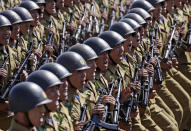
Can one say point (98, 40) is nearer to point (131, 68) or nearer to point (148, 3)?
point (131, 68)

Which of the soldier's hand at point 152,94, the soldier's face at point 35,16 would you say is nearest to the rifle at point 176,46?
the soldier's hand at point 152,94

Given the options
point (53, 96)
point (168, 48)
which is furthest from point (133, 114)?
point (168, 48)

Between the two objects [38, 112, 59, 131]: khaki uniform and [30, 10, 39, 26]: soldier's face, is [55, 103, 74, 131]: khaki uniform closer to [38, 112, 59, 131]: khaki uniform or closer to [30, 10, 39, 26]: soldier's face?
[38, 112, 59, 131]: khaki uniform

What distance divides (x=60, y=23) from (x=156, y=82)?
3.77 meters

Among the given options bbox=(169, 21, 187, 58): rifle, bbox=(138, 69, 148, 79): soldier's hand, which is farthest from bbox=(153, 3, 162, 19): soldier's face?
bbox=(138, 69, 148, 79): soldier's hand

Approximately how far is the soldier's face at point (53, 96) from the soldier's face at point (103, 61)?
2.51 m

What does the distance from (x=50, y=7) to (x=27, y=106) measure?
759cm

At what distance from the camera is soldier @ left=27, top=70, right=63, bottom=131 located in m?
7.94

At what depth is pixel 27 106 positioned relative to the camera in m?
7.35

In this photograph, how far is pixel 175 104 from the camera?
1385 centimetres

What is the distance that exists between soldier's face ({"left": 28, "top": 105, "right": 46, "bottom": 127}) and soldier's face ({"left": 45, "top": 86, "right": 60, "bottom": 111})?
0.42m

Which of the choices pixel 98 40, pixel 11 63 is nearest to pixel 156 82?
pixel 98 40

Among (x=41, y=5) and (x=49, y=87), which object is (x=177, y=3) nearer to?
(x=41, y=5)

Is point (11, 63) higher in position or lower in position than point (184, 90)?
higher
